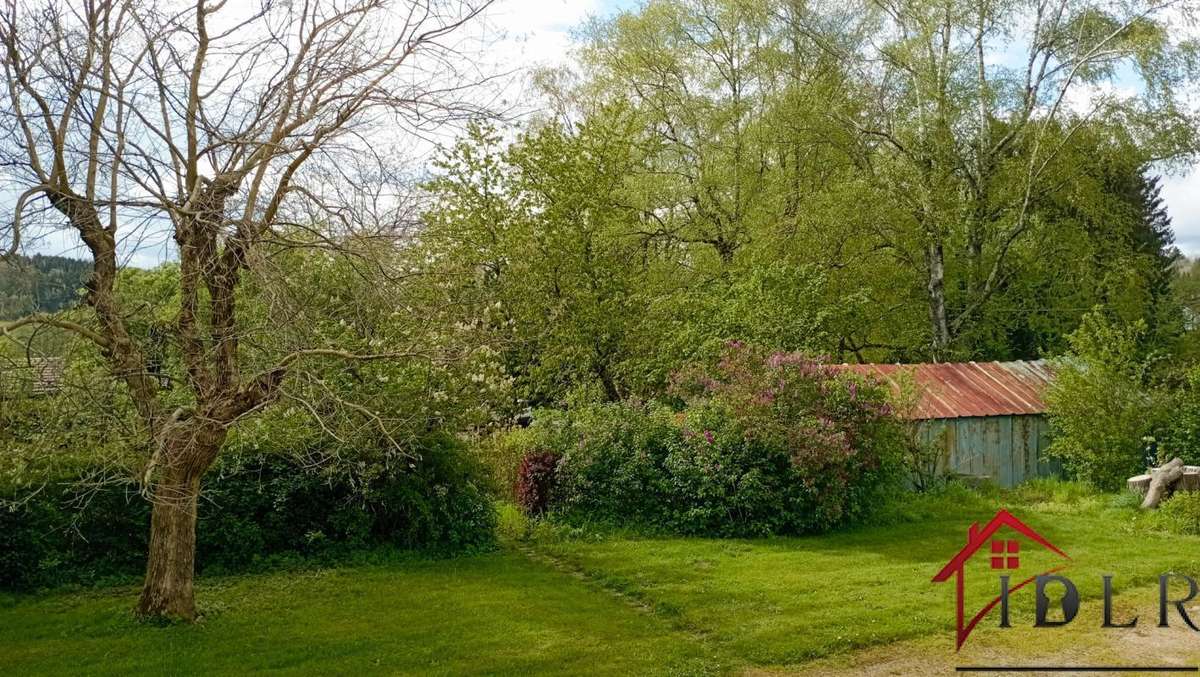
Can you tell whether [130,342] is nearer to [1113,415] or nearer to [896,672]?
[896,672]

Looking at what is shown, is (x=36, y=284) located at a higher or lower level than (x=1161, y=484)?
higher

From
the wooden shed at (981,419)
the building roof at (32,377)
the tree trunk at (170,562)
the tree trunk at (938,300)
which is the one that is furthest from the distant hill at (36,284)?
the tree trunk at (938,300)

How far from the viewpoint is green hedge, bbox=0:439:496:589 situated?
412 inches

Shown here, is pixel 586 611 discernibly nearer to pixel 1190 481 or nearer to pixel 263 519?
pixel 263 519

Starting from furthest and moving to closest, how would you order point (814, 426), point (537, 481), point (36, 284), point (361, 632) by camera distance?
point (537, 481), point (814, 426), point (361, 632), point (36, 284)

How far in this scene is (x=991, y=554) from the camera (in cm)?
1168

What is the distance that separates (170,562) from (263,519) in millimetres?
2572

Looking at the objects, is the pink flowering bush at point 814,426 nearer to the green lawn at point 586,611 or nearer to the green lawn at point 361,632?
the green lawn at point 586,611

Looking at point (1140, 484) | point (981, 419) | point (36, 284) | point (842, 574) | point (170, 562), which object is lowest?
point (842, 574)

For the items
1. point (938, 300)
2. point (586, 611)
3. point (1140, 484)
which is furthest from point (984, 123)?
point (586, 611)

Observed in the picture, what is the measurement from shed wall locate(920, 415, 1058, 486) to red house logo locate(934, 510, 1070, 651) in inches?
96.5

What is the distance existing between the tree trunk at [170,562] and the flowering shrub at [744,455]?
5.75m

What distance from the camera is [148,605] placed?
901 centimetres

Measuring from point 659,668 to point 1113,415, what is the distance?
38.5ft
